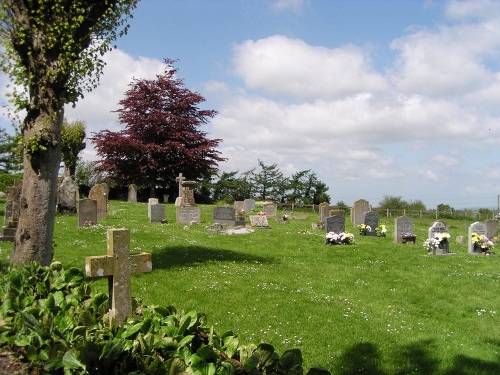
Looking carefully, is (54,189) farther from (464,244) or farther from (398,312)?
(464,244)

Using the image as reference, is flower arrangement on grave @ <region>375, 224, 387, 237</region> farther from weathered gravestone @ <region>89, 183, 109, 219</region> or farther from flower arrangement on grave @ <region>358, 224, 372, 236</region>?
weathered gravestone @ <region>89, 183, 109, 219</region>

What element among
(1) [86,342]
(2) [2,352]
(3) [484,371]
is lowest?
(3) [484,371]

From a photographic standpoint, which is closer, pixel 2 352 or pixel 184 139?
pixel 2 352

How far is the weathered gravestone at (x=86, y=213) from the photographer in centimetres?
1834

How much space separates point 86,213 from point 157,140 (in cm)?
2625

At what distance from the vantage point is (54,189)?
9117 mm

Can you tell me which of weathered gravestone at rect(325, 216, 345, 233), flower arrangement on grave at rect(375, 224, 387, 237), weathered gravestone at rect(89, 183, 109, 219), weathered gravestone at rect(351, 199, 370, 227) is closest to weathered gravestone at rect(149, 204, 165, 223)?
weathered gravestone at rect(89, 183, 109, 219)

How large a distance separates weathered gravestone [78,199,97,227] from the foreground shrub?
46.7ft

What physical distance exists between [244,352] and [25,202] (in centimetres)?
686

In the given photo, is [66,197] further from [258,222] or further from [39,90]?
[39,90]

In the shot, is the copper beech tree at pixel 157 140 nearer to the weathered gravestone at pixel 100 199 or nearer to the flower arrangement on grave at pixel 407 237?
the weathered gravestone at pixel 100 199

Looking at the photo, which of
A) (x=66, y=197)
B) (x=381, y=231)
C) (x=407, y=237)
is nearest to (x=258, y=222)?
(x=381, y=231)

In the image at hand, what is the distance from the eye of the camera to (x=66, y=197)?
23000 mm

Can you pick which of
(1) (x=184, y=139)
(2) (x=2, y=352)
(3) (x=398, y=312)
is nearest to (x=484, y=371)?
(3) (x=398, y=312)
